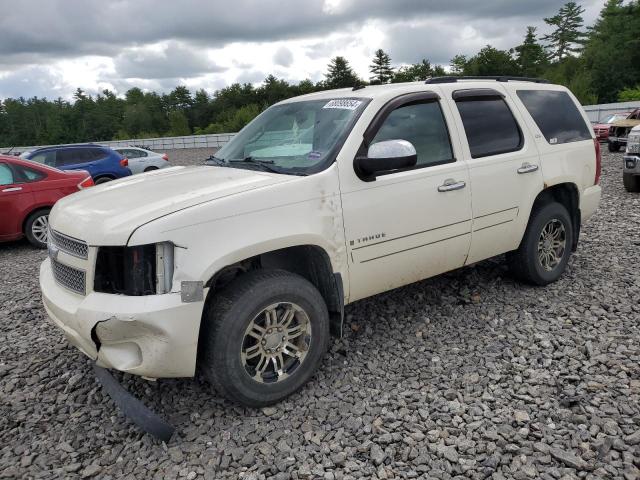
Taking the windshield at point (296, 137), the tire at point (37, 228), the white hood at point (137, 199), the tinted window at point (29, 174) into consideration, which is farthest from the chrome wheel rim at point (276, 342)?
the tinted window at point (29, 174)

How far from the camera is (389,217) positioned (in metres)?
3.66

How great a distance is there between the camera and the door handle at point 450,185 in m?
3.94

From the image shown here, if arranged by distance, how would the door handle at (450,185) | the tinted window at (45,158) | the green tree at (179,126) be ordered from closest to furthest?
→ the door handle at (450,185) < the tinted window at (45,158) < the green tree at (179,126)

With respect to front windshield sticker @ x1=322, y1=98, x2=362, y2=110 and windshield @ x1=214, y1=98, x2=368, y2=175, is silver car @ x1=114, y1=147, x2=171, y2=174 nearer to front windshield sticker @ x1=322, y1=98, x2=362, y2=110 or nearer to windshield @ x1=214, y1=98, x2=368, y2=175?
windshield @ x1=214, y1=98, x2=368, y2=175

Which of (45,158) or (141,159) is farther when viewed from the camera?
(141,159)

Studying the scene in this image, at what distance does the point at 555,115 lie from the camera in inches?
196

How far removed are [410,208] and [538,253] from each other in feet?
6.04

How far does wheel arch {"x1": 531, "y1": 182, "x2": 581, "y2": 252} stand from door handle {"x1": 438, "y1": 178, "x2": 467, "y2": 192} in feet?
4.45

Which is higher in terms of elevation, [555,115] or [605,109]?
[605,109]

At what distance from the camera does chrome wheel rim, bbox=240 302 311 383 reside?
10.6 feet

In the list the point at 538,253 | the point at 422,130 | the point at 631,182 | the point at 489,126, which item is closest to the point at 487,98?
the point at 489,126

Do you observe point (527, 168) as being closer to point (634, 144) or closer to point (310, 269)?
point (310, 269)

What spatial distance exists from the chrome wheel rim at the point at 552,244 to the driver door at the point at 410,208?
1151 millimetres

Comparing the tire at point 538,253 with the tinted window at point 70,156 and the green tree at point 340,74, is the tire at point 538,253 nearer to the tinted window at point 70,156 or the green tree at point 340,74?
the tinted window at point 70,156
